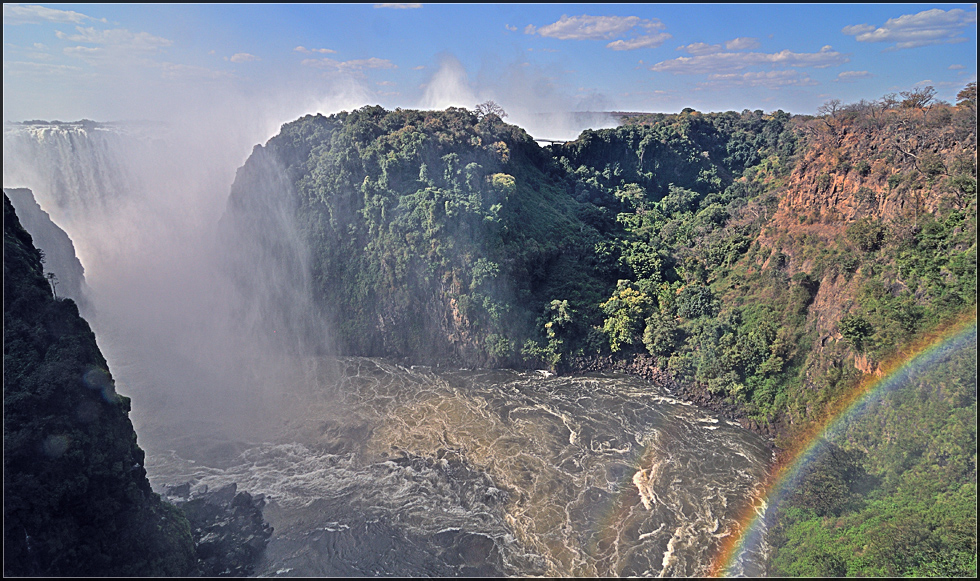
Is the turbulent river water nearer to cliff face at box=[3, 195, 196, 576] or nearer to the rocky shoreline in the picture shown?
the rocky shoreline

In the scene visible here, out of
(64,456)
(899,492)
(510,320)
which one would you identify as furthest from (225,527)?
(899,492)

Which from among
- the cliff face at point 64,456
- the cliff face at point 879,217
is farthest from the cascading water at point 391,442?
the cliff face at point 879,217

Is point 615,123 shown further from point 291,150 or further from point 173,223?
point 173,223

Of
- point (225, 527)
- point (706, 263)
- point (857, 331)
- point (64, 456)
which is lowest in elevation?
point (225, 527)

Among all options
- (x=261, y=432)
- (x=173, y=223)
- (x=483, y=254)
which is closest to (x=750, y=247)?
(x=483, y=254)

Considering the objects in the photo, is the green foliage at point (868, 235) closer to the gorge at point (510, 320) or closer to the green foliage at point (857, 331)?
the gorge at point (510, 320)

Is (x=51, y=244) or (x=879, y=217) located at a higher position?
(x=51, y=244)

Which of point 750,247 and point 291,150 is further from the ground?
point 291,150

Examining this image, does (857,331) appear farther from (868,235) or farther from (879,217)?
(879,217)
